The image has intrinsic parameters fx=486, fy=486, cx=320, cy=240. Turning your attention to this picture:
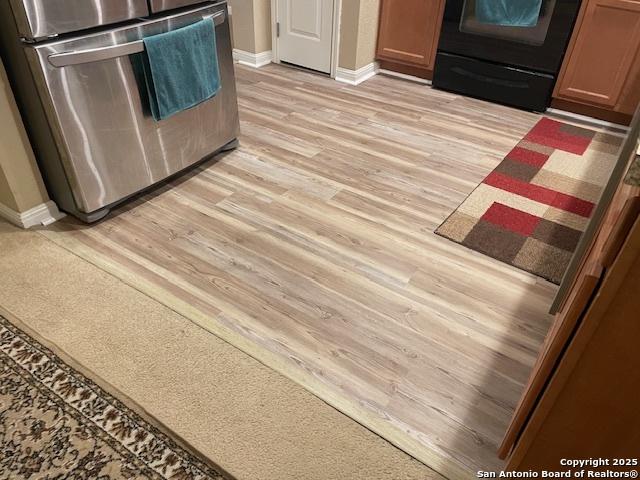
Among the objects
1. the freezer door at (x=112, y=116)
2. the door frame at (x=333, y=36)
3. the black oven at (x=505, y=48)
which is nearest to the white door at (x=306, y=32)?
the door frame at (x=333, y=36)

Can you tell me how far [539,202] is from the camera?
238cm

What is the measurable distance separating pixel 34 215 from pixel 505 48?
2902mm

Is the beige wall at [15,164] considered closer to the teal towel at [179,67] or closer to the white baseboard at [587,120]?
the teal towel at [179,67]

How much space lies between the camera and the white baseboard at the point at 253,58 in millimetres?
3939

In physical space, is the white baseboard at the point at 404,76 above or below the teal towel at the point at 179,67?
below

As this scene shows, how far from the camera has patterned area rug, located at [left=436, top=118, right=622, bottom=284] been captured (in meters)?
2.07

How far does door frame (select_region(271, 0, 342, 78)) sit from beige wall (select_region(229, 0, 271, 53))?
0.05 meters

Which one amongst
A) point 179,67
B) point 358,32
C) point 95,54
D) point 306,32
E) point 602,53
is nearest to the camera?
A: point 95,54

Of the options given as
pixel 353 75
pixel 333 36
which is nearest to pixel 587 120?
pixel 353 75

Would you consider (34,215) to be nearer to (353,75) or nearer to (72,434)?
(72,434)

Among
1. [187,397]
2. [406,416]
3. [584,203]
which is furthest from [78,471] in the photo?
[584,203]

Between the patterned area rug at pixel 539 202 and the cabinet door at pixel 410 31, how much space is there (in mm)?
1044

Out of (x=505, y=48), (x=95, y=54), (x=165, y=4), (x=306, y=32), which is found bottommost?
(x=306, y=32)

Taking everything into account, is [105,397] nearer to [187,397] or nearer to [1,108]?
[187,397]
